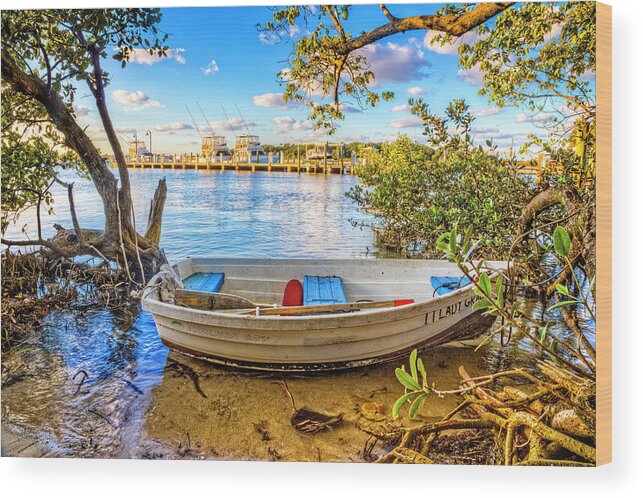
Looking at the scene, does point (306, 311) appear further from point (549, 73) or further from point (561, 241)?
point (549, 73)

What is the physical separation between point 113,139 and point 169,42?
2.55ft

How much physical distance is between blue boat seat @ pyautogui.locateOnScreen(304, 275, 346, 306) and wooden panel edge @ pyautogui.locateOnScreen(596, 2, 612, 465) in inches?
64.6

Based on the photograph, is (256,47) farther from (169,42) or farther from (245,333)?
(245,333)

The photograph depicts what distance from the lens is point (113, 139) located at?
11.1 ft

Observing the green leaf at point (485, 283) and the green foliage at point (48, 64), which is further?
the green foliage at point (48, 64)


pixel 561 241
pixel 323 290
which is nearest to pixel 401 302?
pixel 323 290

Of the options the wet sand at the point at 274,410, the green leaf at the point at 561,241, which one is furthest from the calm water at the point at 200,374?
the green leaf at the point at 561,241

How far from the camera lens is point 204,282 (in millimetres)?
3701

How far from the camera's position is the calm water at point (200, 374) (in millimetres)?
3037

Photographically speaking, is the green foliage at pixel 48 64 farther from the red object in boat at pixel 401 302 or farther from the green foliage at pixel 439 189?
the red object in boat at pixel 401 302

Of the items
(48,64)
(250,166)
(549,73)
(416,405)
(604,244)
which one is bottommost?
(416,405)

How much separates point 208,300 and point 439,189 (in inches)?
76.5

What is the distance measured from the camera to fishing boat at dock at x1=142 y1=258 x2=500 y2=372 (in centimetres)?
323

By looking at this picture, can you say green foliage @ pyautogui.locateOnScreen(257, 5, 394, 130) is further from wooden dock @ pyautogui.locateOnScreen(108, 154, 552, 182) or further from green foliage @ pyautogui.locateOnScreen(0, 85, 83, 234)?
green foliage @ pyautogui.locateOnScreen(0, 85, 83, 234)
